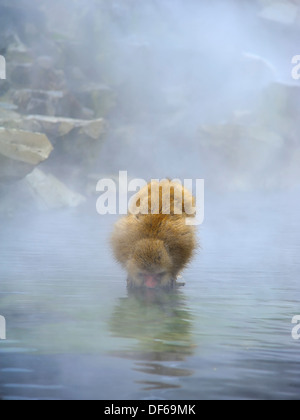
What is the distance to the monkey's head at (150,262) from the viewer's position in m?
3.24

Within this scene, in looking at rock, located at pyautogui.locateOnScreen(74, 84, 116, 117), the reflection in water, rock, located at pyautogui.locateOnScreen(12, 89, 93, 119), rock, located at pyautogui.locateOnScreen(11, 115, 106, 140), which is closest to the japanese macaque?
the reflection in water

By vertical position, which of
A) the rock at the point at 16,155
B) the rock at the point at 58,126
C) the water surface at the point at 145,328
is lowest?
the water surface at the point at 145,328

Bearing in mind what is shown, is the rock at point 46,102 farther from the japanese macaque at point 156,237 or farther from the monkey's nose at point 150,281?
the monkey's nose at point 150,281

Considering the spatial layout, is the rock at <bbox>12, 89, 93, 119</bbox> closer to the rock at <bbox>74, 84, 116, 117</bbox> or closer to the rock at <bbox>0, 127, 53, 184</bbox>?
the rock at <bbox>74, 84, 116, 117</bbox>

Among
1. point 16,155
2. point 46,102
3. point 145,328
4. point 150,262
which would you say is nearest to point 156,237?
point 150,262

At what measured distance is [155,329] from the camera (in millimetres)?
2668

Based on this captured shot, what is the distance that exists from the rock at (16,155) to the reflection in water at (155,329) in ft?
17.8

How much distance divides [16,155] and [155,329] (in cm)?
629

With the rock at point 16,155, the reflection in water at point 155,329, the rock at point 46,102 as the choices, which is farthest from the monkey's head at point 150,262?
the rock at point 46,102

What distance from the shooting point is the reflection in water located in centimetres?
212

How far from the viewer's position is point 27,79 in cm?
1503

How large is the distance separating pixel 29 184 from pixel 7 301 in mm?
7198

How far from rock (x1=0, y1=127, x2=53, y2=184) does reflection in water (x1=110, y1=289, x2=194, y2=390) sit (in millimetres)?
5420

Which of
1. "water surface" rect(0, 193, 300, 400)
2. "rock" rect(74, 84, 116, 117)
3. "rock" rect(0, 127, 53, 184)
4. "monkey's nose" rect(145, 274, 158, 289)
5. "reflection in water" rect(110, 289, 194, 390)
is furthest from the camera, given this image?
"rock" rect(74, 84, 116, 117)
